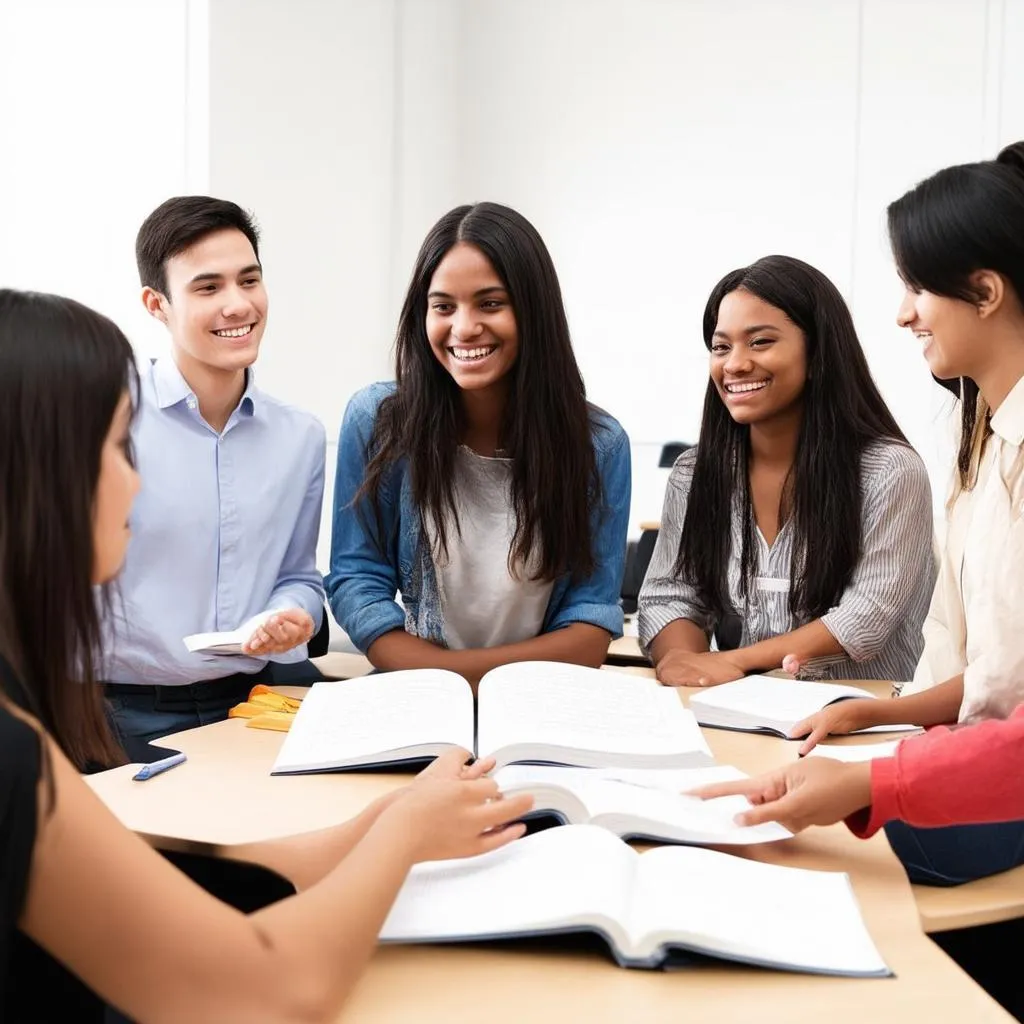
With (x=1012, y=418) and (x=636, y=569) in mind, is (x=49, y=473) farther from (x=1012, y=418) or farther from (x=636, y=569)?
(x=636, y=569)

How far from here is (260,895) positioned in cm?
156

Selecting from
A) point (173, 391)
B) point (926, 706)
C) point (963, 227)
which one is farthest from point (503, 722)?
point (173, 391)

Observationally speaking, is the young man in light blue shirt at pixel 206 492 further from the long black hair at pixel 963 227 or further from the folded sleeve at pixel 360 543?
the long black hair at pixel 963 227

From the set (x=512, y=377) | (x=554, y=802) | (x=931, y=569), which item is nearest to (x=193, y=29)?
(x=512, y=377)

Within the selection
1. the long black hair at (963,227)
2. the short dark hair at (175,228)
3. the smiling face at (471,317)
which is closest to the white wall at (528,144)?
the short dark hair at (175,228)

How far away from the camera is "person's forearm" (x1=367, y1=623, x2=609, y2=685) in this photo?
2.18 m

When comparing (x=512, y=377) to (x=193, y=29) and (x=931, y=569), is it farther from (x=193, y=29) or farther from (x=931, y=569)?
(x=193, y=29)

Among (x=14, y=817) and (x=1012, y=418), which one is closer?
(x=14, y=817)

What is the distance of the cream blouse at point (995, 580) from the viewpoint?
156 cm

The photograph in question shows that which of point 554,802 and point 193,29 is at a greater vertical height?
point 193,29

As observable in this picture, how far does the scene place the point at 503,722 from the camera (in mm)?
1481

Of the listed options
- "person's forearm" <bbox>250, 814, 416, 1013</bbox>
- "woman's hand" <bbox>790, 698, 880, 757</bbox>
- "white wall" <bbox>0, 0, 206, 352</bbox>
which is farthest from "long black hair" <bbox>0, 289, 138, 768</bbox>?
"white wall" <bbox>0, 0, 206, 352</bbox>

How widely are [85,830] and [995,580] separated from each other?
1190mm

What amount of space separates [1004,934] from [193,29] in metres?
3.67
